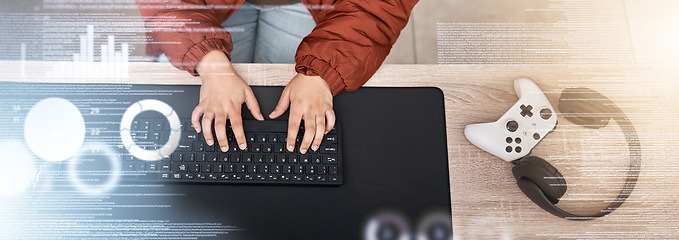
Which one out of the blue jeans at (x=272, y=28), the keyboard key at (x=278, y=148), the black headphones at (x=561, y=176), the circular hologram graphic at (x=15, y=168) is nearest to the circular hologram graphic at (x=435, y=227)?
the black headphones at (x=561, y=176)

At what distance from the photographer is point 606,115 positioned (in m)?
0.52

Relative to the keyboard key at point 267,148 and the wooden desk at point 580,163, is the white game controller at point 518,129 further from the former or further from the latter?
the keyboard key at point 267,148

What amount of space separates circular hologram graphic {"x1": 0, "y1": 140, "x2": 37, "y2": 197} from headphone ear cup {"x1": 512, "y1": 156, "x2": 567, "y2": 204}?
2.32ft

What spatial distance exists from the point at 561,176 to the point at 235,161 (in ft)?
1.57

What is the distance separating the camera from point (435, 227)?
20.5 inches

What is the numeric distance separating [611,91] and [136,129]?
2.35 feet

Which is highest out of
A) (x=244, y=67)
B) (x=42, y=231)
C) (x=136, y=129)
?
(x=244, y=67)

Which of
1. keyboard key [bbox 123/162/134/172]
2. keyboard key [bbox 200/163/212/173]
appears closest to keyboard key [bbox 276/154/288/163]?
keyboard key [bbox 200/163/212/173]

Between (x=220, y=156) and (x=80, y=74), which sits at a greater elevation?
(x=80, y=74)

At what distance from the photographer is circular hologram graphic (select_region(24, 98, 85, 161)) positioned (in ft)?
1.70

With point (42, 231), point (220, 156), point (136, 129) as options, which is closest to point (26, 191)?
point (42, 231)

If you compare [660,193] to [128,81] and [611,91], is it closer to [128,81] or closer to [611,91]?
[611,91]

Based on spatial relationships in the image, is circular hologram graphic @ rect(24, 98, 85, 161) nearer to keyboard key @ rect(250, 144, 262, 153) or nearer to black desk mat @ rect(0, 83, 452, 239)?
black desk mat @ rect(0, 83, 452, 239)

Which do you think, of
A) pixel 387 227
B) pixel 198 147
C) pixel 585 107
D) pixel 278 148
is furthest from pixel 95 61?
pixel 585 107
